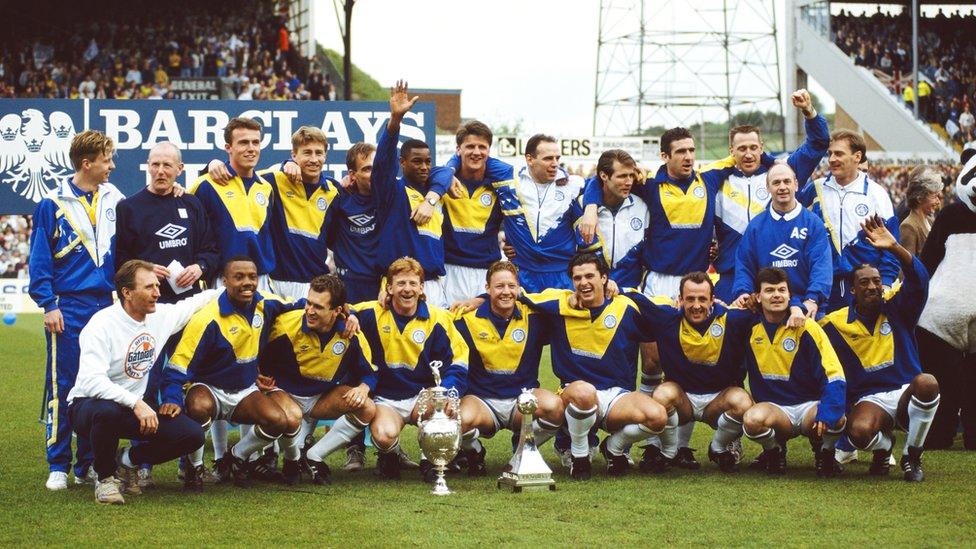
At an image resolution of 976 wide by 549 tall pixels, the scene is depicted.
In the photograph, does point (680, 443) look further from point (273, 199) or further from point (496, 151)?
point (496, 151)

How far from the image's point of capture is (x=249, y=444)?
662cm

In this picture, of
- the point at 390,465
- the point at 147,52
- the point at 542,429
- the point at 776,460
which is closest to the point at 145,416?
the point at 390,465

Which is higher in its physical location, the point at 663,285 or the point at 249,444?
the point at 663,285

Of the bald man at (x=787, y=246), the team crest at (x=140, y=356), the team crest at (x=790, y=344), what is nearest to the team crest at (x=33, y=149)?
the team crest at (x=140, y=356)

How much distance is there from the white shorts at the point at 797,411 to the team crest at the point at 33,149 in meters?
6.21

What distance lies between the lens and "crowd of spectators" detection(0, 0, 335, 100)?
88.2 ft

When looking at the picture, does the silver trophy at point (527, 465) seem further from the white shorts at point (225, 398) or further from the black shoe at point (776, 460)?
the white shorts at point (225, 398)

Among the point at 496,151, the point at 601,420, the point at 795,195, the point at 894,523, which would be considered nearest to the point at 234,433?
the point at 601,420

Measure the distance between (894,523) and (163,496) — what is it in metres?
3.60

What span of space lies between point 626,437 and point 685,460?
0.56 meters

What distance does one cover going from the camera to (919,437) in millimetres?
6570

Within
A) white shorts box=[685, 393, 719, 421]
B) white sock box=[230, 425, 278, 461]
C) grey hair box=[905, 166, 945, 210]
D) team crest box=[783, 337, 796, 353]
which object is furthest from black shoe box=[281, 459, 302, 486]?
grey hair box=[905, 166, 945, 210]

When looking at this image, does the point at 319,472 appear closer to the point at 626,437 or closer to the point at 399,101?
the point at 626,437

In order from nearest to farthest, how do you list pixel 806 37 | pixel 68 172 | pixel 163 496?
pixel 163 496 → pixel 68 172 → pixel 806 37
